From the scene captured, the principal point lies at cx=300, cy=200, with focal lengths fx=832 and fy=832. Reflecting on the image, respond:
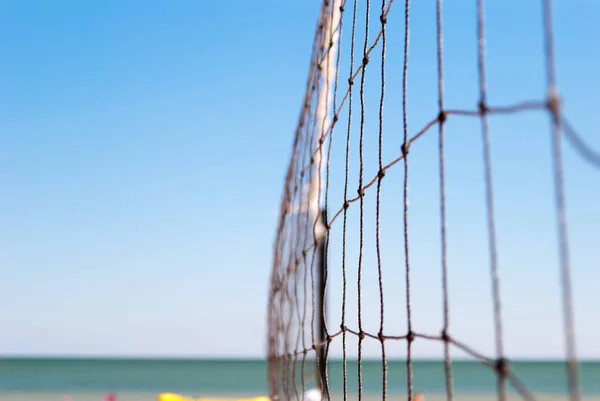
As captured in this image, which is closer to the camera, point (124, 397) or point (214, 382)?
point (124, 397)

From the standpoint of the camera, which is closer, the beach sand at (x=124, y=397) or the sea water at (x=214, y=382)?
the beach sand at (x=124, y=397)

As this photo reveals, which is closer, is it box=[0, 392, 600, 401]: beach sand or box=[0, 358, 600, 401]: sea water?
box=[0, 392, 600, 401]: beach sand

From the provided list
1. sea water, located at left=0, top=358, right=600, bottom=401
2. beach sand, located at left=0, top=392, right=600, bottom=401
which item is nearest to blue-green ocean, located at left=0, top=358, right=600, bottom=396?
sea water, located at left=0, top=358, right=600, bottom=401

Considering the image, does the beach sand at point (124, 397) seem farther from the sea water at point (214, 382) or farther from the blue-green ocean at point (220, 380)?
the blue-green ocean at point (220, 380)

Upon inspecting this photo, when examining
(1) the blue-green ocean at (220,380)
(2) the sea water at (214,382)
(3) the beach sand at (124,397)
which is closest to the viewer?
(3) the beach sand at (124,397)

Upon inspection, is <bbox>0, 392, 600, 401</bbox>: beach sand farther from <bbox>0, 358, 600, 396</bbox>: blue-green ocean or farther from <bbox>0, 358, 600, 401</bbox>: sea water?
<bbox>0, 358, 600, 396</bbox>: blue-green ocean

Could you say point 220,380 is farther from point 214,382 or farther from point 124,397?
point 124,397

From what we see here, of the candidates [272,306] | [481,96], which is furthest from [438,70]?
[272,306]

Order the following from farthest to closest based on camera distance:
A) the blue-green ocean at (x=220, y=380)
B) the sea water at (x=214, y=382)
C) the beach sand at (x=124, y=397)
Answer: the blue-green ocean at (x=220, y=380), the sea water at (x=214, y=382), the beach sand at (x=124, y=397)

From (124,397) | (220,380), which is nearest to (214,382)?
(220,380)

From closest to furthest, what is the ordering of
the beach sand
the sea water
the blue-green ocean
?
the beach sand → the sea water → the blue-green ocean

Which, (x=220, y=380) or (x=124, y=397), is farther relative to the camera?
(x=220, y=380)

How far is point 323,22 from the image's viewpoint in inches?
127

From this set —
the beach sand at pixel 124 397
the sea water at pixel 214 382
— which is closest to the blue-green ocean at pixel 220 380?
the sea water at pixel 214 382
